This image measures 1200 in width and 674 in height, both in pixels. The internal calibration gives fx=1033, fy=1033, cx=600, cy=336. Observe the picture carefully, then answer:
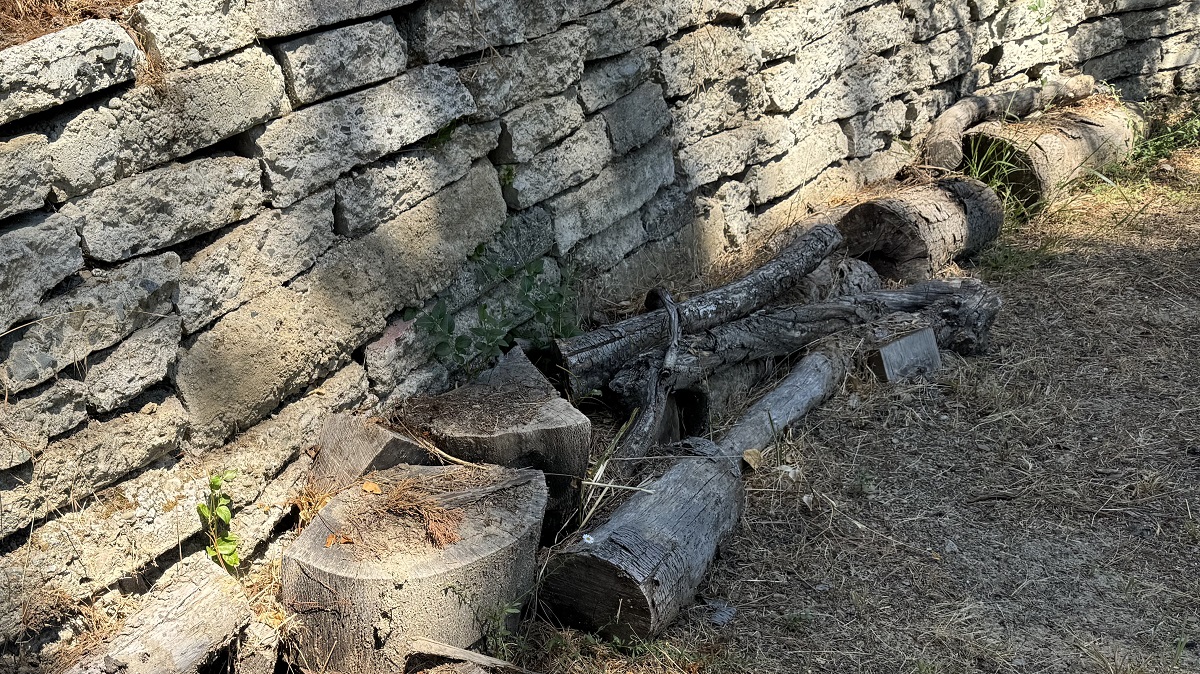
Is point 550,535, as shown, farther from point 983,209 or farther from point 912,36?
point 912,36

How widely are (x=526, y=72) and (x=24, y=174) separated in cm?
183

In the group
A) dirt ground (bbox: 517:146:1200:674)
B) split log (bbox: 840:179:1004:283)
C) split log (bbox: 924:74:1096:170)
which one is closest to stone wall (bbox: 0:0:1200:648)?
split log (bbox: 840:179:1004:283)

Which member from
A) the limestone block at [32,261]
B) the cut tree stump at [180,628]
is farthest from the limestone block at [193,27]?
the cut tree stump at [180,628]

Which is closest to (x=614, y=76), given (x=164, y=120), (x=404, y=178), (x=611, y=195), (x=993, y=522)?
(x=611, y=195)

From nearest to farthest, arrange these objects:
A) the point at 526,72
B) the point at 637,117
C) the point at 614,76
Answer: the point at 526,72, the point at 614,76, the point at 637,117

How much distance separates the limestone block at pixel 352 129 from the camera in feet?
9.51

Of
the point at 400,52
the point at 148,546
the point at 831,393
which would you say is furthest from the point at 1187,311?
the point at 148,546

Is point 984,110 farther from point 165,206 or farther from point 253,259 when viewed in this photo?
point 165,206

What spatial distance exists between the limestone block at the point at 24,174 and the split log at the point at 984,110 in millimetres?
4763

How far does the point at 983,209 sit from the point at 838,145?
839mm

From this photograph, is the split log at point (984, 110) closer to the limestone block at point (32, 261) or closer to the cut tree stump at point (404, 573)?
the cut tree stump at point (404, 573)

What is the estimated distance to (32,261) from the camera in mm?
2340

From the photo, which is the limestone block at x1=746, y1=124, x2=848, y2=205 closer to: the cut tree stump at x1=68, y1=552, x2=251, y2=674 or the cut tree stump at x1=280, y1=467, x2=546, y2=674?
the cut tree stump at x1=280, y1=467, x2=546, y2=674

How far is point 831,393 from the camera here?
412 centimetres
